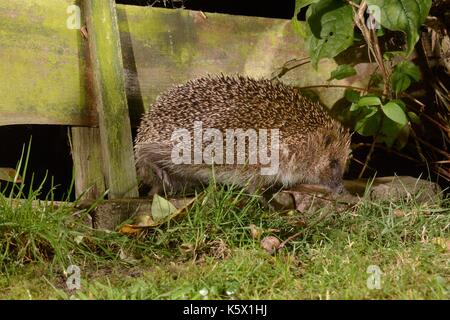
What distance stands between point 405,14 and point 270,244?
1678mm

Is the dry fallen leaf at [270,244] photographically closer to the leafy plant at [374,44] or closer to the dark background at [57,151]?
the leafy plant at [374,44]

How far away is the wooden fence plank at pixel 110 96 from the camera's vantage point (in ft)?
15.5

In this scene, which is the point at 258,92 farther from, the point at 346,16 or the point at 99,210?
the point at 99,210

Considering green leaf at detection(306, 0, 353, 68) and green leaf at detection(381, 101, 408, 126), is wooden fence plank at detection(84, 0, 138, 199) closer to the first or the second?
green leaf at detection(306, 0, 353, 68)

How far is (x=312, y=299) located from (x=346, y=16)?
2282 mm

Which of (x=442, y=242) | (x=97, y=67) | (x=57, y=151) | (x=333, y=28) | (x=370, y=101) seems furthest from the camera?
(x=57, y=151)

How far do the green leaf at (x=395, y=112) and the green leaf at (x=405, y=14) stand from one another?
0.60m

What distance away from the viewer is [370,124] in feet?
17.6

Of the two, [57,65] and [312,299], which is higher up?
[57,65]
